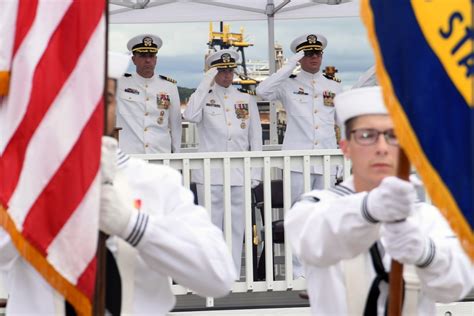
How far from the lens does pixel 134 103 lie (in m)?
11.1

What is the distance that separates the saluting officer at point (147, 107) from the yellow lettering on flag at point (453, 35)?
7222mm

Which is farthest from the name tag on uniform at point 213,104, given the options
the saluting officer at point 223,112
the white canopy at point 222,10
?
the white canopy at point 222,10

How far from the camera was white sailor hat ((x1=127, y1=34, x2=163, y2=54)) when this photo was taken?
1102 cm

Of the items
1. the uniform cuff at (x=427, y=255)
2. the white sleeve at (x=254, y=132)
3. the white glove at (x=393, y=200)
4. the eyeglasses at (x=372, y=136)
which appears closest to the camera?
the white glove at (x=393, y=200)

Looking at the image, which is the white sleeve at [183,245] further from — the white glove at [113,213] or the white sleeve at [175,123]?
the white sleeve at [175,123]

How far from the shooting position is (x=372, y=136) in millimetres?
4344

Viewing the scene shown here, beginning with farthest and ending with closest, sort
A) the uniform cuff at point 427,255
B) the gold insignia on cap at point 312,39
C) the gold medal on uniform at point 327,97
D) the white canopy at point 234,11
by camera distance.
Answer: the white canopy at point 234,11
the gold medal on uniform at point 327,97
the gold insignia on cap at point 312,39
the uniform cuff at point 427,255

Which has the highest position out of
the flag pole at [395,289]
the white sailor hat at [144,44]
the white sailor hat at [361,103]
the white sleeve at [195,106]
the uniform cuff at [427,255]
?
the white sailor hat at [144,44]

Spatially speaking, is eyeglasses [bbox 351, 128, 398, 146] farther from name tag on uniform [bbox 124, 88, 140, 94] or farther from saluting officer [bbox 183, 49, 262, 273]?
name tag on uniform [bbox 124, 88, 140, 94]

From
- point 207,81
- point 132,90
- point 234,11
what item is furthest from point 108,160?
point 234,11

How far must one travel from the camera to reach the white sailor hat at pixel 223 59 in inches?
441

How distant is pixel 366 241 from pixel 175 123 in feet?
23.6

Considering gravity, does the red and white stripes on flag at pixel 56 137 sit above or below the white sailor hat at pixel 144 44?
below

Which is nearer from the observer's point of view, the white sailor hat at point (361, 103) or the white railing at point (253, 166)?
the white sailor hat at point (361, 103)
